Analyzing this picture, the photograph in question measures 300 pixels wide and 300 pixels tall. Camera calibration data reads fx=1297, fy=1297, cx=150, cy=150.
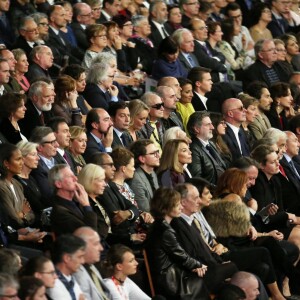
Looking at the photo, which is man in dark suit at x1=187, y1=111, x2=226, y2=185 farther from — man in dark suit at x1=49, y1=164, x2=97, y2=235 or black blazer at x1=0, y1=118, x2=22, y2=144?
man in dark suit at x1=49, y1=164, x2=97, y2=235

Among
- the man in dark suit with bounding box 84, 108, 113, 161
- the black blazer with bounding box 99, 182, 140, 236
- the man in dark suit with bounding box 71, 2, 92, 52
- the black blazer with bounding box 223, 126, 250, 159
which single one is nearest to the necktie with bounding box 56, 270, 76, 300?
the black blazer with bounding box 99, 182, 140, 236

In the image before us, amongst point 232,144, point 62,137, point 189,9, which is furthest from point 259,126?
point 62,137

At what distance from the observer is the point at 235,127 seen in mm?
13664

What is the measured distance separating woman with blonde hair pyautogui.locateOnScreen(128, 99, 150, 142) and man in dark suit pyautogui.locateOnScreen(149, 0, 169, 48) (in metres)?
3.81

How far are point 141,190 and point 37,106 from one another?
143 cm

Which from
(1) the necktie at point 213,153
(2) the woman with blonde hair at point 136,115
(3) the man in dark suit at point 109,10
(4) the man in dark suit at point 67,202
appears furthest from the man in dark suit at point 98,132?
(3) the man in dark suit at point 109,10

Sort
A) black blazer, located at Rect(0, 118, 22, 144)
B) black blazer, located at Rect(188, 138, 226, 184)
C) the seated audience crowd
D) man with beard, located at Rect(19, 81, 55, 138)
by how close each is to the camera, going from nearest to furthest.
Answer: the seated audience crowd < black blazer, located at Rect(0, 118, 22, 144) < man with beard, located at Rect(19, 81, 55, 138) < black blazer, located at Rect(188, 138, 226, 184)

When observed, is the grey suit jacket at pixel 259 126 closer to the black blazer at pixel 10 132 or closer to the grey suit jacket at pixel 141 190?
the grey suit jacket at pixel 141 190

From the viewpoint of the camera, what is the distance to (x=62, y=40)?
48.4 feet

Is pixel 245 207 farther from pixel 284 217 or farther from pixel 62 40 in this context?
pixel 62 40

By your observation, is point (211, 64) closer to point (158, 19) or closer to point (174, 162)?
point (158, 19)

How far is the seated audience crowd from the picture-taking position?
386 inches

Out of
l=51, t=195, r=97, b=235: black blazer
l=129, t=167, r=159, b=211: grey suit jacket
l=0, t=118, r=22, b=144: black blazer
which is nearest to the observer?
l=51, t=195, r=97, b=235: black blazer

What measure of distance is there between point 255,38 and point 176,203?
8.31 metres
